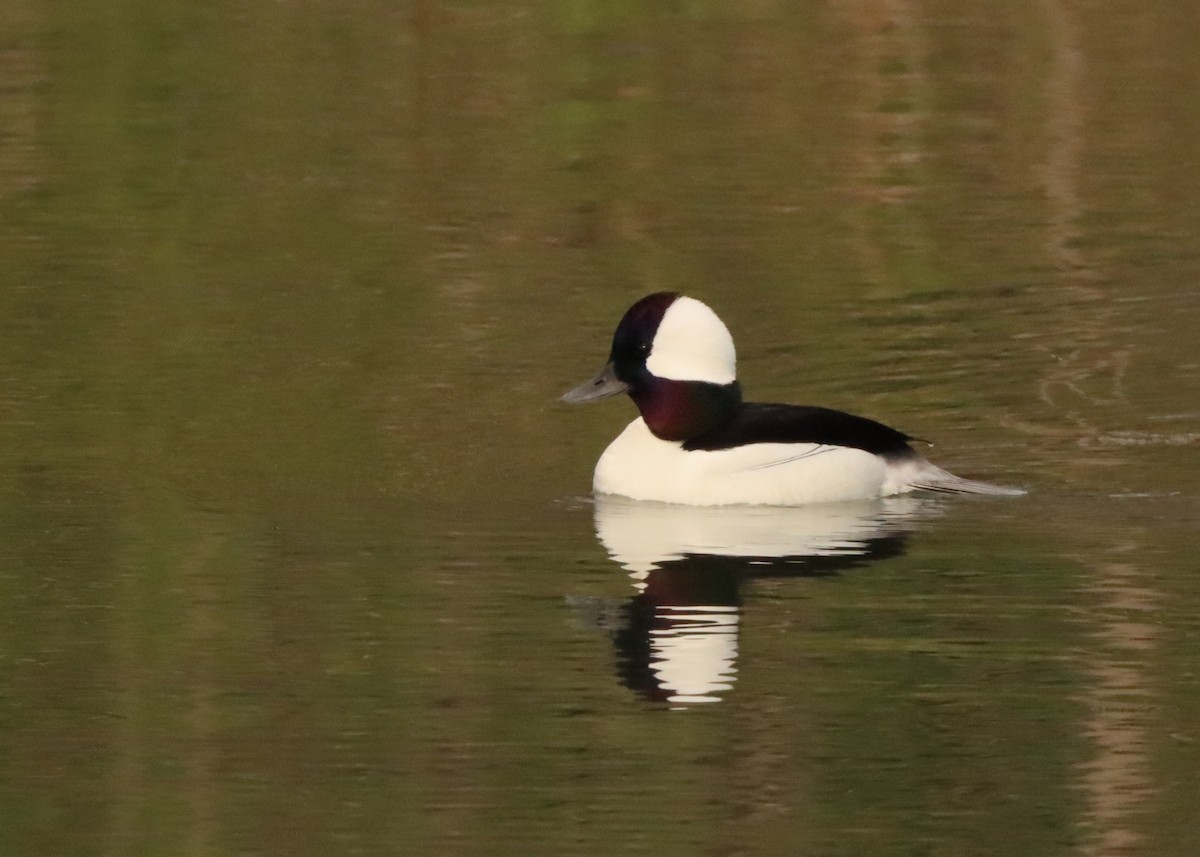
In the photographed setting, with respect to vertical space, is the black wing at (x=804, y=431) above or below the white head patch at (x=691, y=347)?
below

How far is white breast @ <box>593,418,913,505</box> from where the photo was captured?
1045cm

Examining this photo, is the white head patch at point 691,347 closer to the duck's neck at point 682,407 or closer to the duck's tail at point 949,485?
the duck's neck at point 682,407

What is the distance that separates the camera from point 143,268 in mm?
15227

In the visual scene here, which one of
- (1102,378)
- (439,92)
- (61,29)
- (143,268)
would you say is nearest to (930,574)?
(1102,378)

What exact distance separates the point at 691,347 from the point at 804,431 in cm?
67

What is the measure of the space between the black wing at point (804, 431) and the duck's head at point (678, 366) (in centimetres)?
11

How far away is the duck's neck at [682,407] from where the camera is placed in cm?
1069

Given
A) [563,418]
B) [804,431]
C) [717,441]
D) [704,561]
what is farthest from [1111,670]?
[563,418]

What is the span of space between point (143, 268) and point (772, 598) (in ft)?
23.8

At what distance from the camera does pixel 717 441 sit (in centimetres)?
1053

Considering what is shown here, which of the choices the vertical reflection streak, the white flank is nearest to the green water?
the vertical reflection streak

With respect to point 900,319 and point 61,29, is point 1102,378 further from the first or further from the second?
point 61,29

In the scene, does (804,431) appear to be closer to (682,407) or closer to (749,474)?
(749,474)

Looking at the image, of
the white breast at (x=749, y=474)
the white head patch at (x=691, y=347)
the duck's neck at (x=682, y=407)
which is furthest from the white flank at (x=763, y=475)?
the white head patch at (x=691, y=347)
